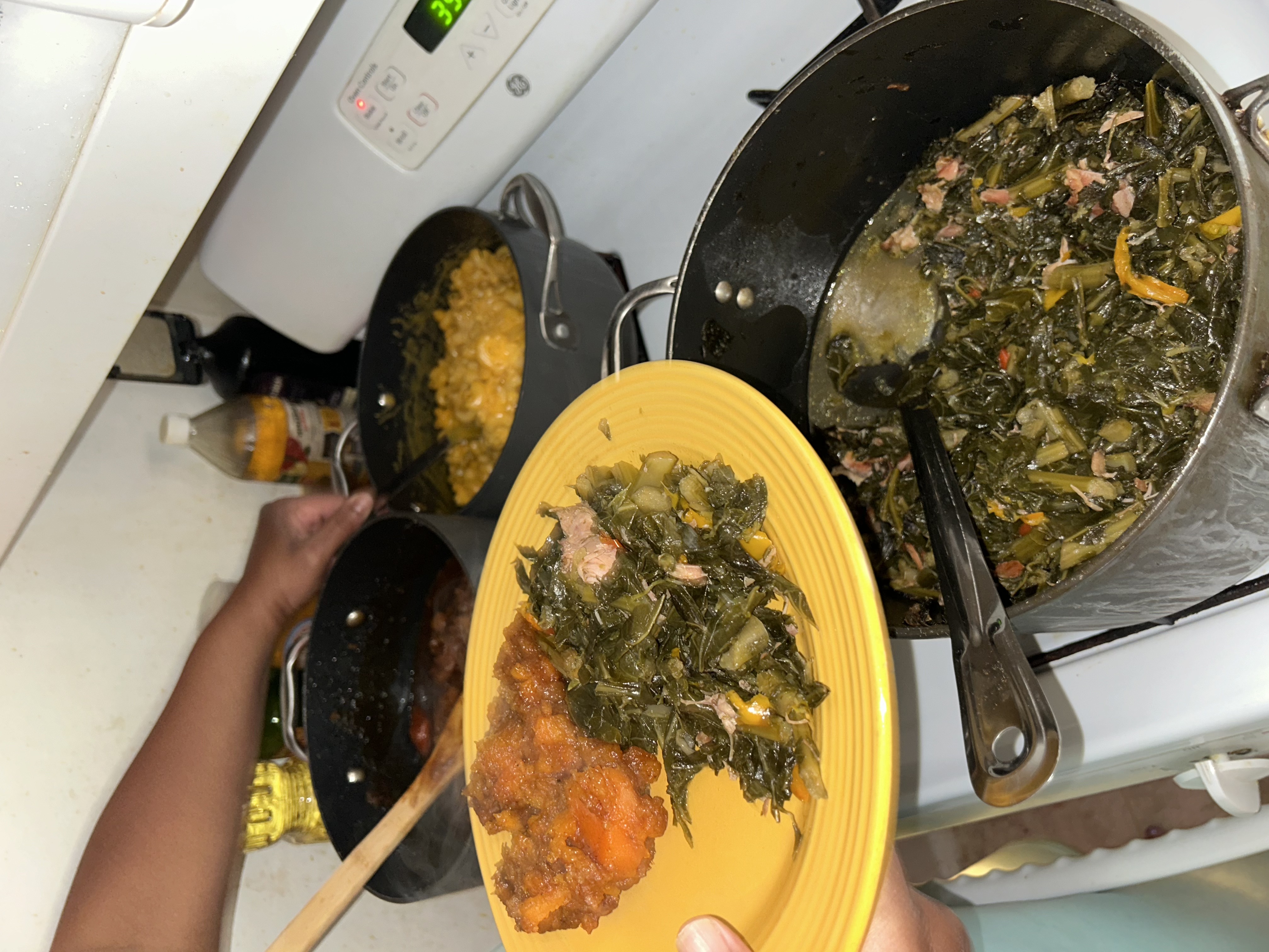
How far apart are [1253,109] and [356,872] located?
3.73 feet

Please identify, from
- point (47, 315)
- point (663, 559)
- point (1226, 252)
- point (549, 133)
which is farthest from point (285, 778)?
point (1226, 252)

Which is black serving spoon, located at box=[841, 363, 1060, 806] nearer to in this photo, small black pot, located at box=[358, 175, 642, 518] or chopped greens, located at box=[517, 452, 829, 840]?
chopped greens, located at box=[517, 452, 829, 840]

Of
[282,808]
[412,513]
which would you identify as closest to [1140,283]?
[412,513]

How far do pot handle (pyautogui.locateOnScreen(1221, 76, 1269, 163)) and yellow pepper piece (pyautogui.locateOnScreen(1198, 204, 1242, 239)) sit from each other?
0.06 metres

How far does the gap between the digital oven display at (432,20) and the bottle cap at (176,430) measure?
78 centimetres

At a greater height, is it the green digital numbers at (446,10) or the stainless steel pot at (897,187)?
the stainless steel pot at (897,187)

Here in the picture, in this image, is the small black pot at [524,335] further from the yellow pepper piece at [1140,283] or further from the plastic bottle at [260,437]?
the yellow pepper piece at [1140,283]

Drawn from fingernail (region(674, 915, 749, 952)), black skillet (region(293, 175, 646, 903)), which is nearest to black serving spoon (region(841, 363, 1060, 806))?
fingernail (region(674, 915, 749, 952))

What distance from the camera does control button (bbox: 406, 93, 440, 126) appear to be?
3.63 ft

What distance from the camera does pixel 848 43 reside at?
73cm

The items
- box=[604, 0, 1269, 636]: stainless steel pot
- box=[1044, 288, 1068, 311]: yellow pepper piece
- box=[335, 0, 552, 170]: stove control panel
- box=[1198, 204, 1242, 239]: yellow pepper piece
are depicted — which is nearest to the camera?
box=[604, 0, 1269, 636]: stainless steel pot

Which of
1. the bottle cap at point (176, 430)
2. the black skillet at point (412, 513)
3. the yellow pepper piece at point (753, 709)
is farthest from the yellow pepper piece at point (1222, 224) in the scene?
the bottle cap at point (176, 430)

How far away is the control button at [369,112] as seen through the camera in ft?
3.75

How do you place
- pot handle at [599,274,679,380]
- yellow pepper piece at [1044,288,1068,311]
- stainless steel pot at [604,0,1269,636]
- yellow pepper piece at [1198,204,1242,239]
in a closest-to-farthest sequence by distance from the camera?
stainless steel pot at [604,0,1269,636] < yellow pepper piece at [1198,204,1242,239] < yellow pepper piece at [1044,288,1068,311] < pot handle at [599,274,679,380]
